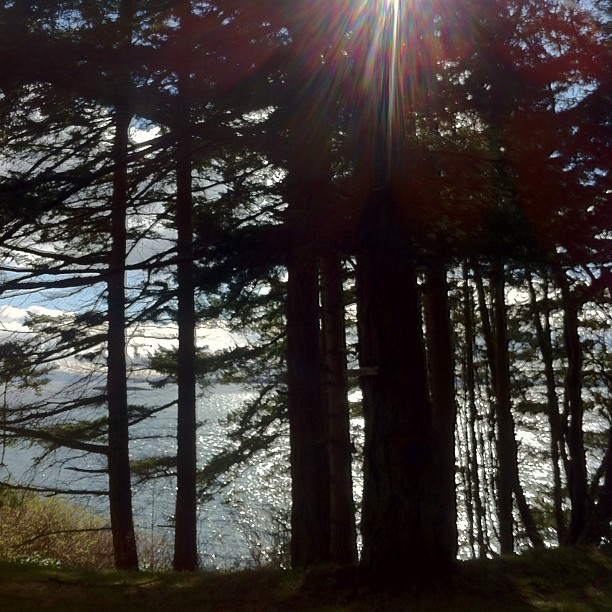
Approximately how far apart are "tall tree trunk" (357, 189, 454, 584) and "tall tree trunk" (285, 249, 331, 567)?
2.20 meters

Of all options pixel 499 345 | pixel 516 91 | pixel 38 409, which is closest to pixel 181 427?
pixel 38 409

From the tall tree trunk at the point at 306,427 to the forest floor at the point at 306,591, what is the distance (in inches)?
67.6

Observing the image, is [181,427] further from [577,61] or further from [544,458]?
[544,458]

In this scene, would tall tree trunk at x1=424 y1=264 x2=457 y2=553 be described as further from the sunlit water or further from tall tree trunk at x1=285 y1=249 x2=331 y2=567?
the sunlit water

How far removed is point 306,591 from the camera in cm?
582

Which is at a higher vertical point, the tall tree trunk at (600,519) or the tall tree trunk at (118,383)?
the tall tree trunk at (118,383)

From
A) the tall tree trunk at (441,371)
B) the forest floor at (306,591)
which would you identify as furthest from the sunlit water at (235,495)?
the forest floor at (306,591)

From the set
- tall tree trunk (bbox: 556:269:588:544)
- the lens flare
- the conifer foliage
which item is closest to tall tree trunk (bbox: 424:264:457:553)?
the conifer foliage

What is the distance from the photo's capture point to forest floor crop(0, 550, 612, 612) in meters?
5.48

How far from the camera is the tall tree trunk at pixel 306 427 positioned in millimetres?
8367

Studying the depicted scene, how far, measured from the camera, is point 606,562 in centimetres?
720

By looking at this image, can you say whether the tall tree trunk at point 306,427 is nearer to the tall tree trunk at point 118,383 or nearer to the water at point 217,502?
the tall tree trunk at point 118,383

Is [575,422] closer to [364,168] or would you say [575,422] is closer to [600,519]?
[600,519]

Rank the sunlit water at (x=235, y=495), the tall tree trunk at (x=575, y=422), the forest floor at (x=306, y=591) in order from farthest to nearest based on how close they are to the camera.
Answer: the sunlit water at (x=235, y=495), the tall tree trunk at (x=575, y=422), the forest floor at (x=306, y=591)
